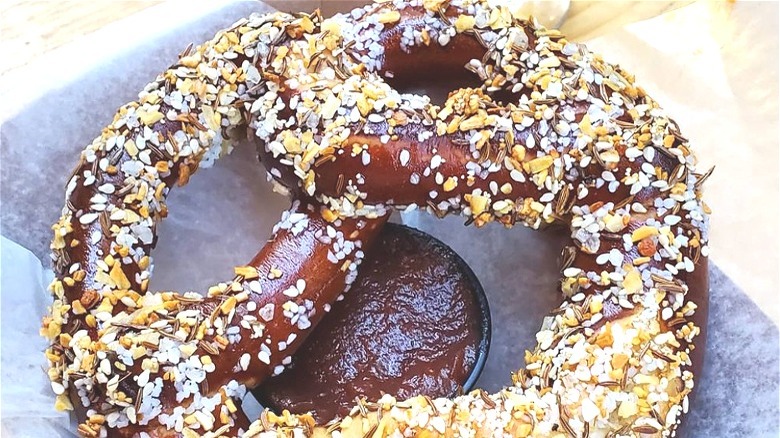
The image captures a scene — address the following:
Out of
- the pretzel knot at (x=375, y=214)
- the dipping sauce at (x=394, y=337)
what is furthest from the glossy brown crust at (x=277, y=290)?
the dipping sauce at (x=394, y=337)

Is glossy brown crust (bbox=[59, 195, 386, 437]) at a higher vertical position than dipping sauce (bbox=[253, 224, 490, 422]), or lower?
higher

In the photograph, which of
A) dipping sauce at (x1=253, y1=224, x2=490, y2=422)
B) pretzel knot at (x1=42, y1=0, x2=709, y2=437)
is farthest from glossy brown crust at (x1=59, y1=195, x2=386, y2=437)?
dipping sauce at (x1=253, y1=224, x2=490, y2=422)

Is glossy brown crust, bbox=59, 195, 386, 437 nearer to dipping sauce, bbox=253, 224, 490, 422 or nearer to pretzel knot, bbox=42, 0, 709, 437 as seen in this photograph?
pretzel knot, bbox=42, 0, 709, 437

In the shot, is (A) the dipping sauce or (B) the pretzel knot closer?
(B) the pretzel knot

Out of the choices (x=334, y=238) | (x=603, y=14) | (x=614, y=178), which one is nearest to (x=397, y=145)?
(x=334, y=238)

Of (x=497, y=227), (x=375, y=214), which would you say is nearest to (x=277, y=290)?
(x=375, y=214)

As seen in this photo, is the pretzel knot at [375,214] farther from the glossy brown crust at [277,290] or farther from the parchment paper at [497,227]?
the parchment paper at [497,227]

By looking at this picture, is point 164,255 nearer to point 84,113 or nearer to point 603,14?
point 84,113
